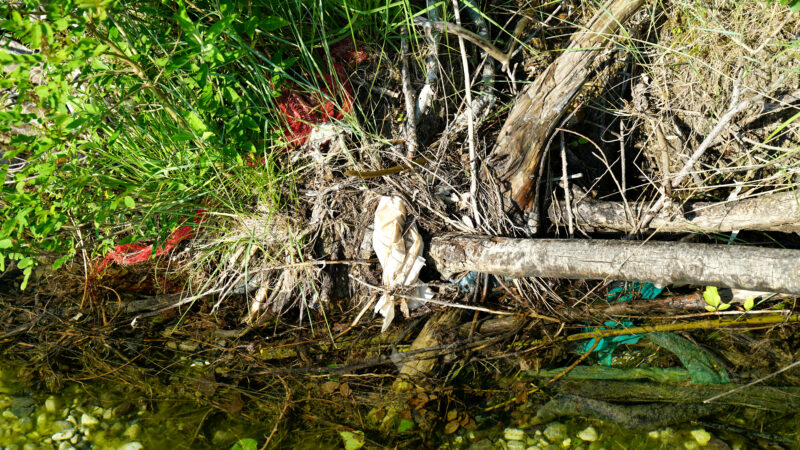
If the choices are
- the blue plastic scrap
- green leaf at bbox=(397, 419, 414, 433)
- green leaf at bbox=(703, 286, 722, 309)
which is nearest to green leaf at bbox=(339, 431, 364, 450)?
green leaf at bbox=(397, 419, 414, 433)

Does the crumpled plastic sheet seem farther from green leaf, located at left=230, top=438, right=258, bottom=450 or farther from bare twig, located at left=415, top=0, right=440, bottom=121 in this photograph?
green leaf, located at left=230, top=438, right=258, bottom=450

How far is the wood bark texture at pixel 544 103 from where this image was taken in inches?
98.5

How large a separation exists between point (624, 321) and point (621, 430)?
0.59 meters

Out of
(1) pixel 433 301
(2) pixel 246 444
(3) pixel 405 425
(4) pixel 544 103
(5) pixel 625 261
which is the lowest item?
(2) pixel 246 444

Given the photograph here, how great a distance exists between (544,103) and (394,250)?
1065mm

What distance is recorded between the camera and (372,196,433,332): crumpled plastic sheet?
8.83 ft

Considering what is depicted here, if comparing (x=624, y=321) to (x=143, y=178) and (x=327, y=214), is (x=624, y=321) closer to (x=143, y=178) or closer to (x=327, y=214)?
(x=327, y=214)

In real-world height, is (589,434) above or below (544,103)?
below

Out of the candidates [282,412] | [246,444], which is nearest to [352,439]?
[282,412]

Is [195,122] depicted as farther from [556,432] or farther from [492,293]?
[556,432]

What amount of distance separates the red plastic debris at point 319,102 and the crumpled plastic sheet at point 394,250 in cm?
57

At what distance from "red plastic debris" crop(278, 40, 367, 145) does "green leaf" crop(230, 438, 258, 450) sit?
58.0 inches

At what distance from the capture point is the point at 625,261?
8.00ft

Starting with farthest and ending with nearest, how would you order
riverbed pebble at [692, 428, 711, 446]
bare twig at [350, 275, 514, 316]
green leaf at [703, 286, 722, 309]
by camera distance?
bare twig at [350, 275, 514, 316] < green leaf at [703, 286, 722, 309] < riverbed pebble at [692, 428, 711, 446]
